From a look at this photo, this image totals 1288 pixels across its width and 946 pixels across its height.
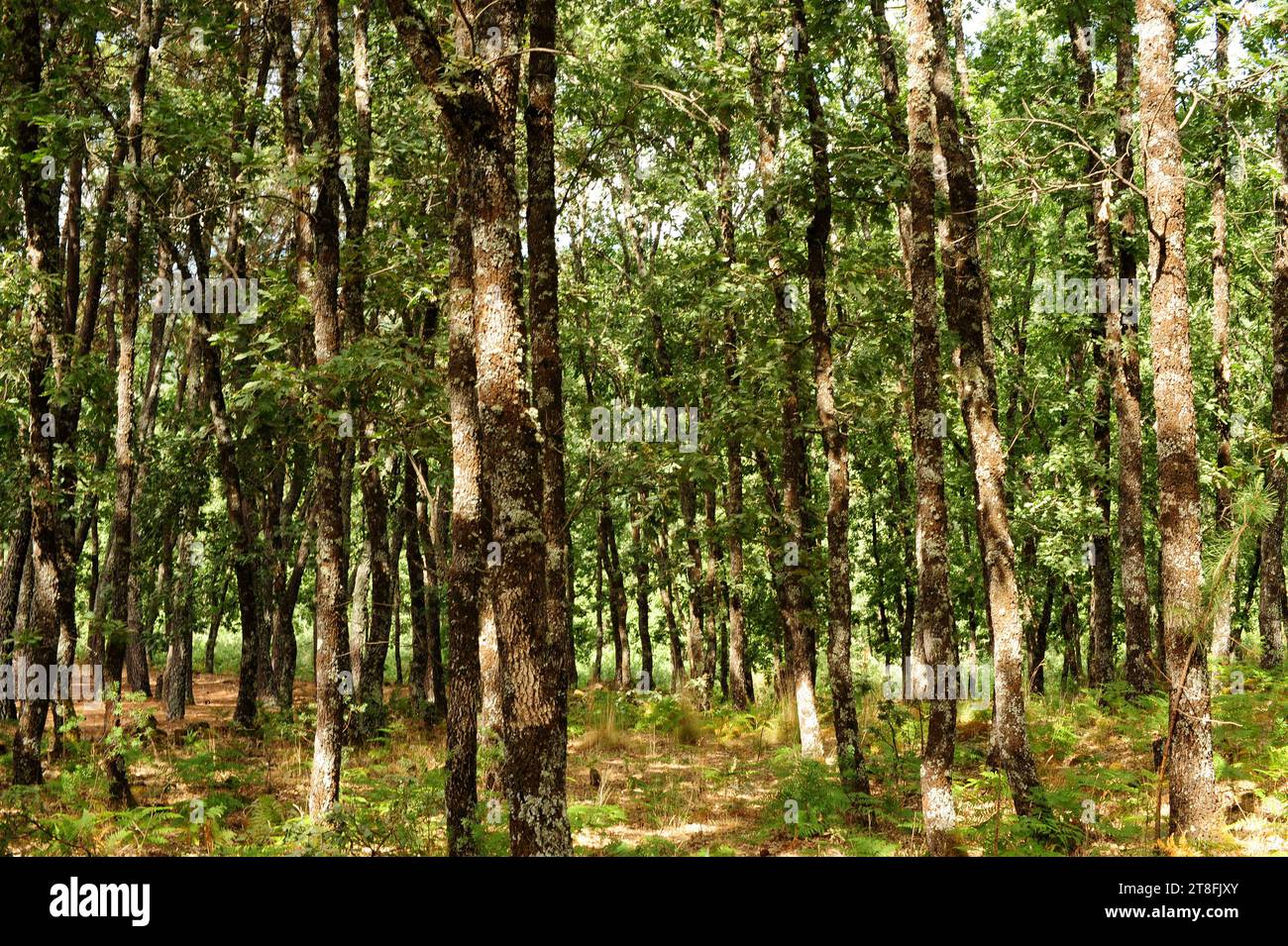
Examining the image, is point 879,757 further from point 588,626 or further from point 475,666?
point 588,626

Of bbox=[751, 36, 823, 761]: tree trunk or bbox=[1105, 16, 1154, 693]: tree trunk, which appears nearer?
bbox=[751, 36, 823, 761]: tree trunk

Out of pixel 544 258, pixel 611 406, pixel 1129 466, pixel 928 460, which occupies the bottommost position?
pixel 1129 466

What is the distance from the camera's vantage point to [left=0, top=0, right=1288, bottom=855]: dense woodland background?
330 inches

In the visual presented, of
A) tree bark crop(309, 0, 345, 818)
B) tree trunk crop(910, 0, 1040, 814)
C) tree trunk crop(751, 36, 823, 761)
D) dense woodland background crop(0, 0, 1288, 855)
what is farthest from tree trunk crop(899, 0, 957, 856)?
tree bark crop(309, 0, 345, 818)

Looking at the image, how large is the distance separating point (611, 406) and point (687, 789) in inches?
250

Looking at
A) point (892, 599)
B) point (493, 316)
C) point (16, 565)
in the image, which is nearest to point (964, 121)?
point (493, 316)

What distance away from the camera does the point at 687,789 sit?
13039 millimetres

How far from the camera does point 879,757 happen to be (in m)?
13.9

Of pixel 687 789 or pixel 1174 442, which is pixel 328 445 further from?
pixel 1174 442

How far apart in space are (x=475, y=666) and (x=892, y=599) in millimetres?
29817

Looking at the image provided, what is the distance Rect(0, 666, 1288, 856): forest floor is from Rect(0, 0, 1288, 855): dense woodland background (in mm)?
105

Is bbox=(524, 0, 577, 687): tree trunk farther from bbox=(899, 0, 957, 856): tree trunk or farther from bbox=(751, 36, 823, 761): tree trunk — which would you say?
bbox=(751, 36, 823, 761): tree trunk

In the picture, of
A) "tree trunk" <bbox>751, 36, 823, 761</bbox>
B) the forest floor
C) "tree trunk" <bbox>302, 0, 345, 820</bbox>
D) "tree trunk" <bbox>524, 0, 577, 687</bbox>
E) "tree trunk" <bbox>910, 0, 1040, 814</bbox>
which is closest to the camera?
"tree trunk" <bbox>524, 0, 577, 687</bbox>

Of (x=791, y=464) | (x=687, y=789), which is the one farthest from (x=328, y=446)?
(x=687, y=789)
